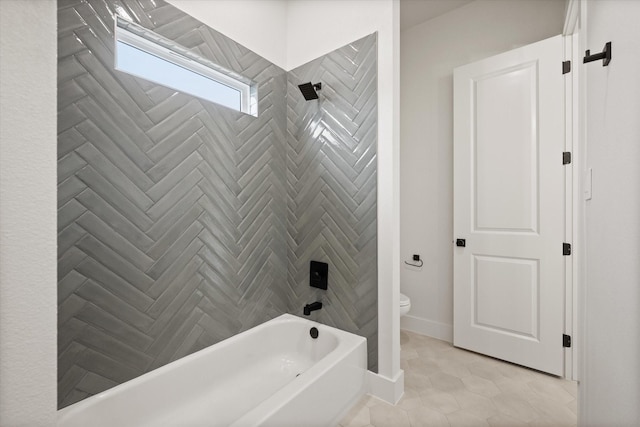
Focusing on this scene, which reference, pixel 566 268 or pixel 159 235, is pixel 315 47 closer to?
pixel 159 235

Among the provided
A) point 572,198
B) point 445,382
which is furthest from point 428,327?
point 572,198

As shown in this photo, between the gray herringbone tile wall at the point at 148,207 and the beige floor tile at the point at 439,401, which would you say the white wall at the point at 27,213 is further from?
the beige floor tile at the point at 439,401

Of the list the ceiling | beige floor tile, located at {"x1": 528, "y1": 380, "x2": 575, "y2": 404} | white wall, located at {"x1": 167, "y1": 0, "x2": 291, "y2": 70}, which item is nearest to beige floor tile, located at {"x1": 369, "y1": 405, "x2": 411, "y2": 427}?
beige floor tile, located at {"x1": 528, "y1": 380, "x2": 575, "y2": 404}

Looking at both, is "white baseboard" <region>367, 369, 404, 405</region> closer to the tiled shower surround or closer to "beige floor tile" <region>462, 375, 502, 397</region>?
the tiled shower surround

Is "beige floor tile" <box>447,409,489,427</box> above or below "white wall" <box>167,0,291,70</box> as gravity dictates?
below

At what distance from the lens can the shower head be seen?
6.35 feet

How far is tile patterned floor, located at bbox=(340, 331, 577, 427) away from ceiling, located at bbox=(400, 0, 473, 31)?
3.11 meters

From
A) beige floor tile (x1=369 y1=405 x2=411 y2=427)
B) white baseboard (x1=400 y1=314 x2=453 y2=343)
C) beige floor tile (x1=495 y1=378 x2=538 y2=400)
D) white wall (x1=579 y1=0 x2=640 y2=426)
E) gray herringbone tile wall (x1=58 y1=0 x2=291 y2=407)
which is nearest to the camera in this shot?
white wall (x1=579 y1=0 x2=640 y2=426)

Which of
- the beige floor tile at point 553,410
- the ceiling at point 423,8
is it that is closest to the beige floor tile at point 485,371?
the beige floor tile at point 553,410

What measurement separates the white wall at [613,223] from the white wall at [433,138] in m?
1.30

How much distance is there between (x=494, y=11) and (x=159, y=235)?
3.14m

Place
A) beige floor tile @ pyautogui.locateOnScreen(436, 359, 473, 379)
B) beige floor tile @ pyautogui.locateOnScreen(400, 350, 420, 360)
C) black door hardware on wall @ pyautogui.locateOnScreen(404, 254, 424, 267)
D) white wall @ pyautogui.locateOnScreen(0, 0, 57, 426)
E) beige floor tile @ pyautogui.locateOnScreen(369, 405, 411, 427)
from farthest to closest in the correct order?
black door hardware on wall @ pyautogui.locateOnScreen(404, 254, 424, 267)
beige floor tile @ pyautogui.locateOnScreen(400, 350, 420, 360)
beige floor tile @ pyautogui.locateOnScreen(436, 359, 473, 379)
beige floor tile @ pyautogui.locateOnScreen(369, 405, 411, 427)
white wall @ pyautogui.locateOnScreen(0, 0, 57, 426)

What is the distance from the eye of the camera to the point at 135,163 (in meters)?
1.37

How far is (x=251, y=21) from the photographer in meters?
1.95
